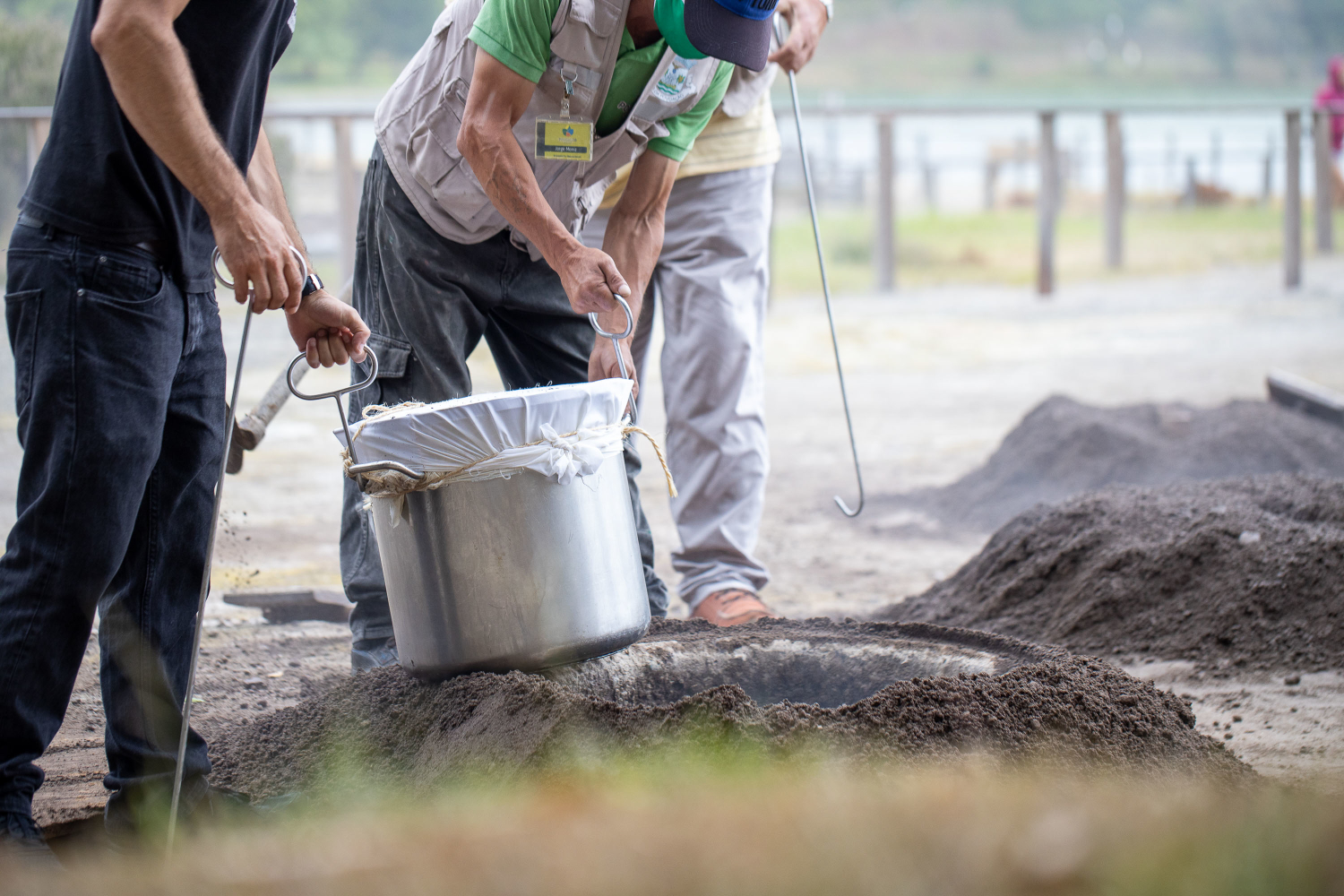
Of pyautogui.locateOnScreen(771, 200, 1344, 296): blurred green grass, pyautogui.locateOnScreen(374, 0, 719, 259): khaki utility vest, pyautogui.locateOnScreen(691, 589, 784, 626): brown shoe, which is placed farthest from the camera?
pyautogui.locateOnScreen(771, 200, 1344, 296): blurred green grass

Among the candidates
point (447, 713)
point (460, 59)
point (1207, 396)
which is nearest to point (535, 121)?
point (460, 59)

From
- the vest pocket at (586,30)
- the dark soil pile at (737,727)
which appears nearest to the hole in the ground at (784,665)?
the dark soil pile at (737,727)

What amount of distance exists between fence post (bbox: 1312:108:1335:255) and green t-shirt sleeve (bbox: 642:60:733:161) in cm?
972

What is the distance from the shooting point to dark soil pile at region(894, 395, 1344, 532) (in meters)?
4.68

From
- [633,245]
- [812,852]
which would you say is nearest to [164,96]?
[633,245]

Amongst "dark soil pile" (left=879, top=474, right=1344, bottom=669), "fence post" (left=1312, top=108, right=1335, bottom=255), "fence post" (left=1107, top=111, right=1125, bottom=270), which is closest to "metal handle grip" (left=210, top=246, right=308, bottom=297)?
"dark soil pile" (left=879, top=474, right=1344, bottom=669)

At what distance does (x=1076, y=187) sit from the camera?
87.4 ft

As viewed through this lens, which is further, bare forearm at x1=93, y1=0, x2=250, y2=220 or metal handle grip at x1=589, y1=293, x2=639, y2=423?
metal handle grip at x1=589, y1=293, x2=639, y2=423

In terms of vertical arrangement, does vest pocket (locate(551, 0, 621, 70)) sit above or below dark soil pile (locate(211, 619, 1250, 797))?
above

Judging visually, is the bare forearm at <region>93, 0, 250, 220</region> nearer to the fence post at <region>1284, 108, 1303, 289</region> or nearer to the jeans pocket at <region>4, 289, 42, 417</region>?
the jeans pocket at <region>4, 289, 42, 417</region>

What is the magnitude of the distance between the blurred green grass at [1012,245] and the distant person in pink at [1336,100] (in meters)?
1.01

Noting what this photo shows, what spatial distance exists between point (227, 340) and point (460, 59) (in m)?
5.00

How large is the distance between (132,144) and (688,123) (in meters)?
1.20

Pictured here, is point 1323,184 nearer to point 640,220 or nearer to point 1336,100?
point 1336,100
